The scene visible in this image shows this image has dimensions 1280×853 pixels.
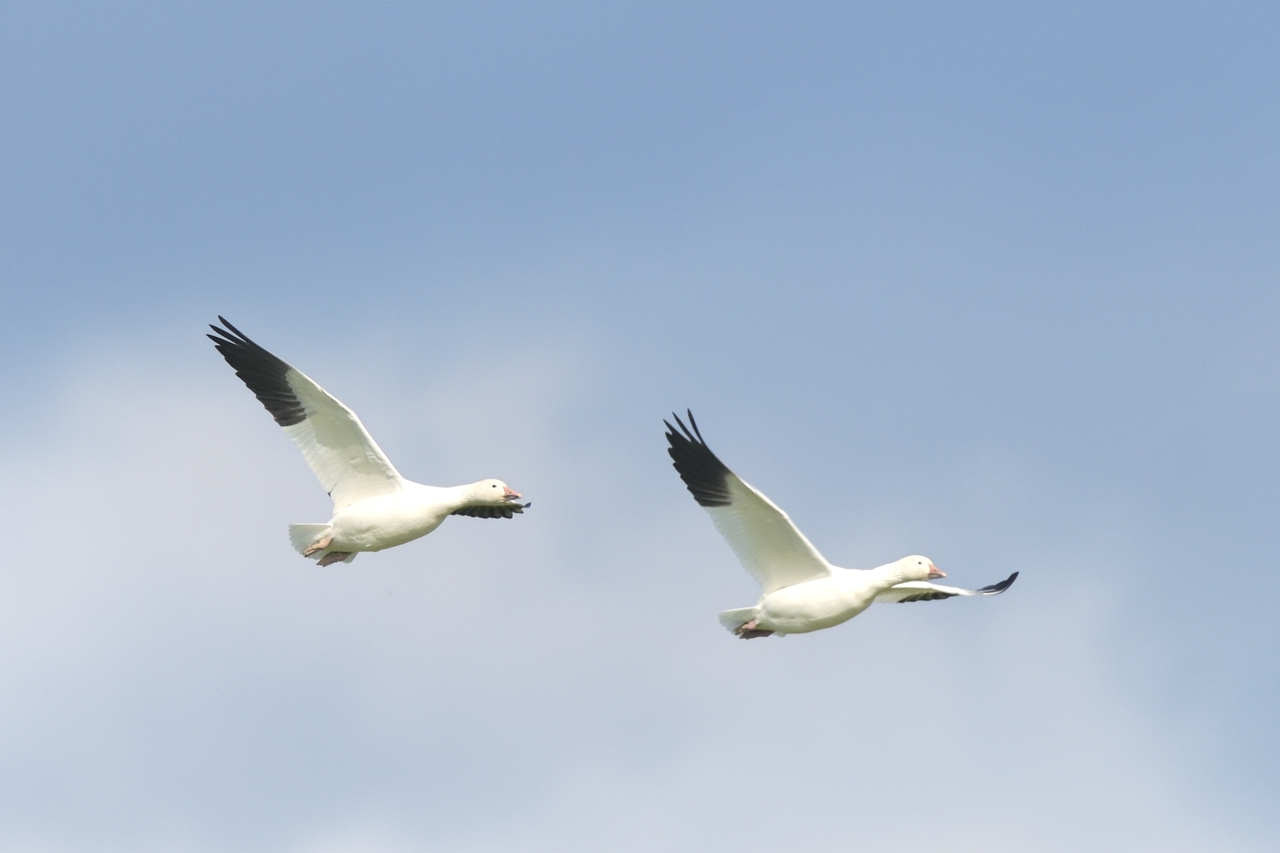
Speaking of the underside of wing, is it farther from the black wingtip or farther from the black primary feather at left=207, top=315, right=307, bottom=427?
the black primary feather at left=207, top=315, right=307, bottom=427

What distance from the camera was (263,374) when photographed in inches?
824

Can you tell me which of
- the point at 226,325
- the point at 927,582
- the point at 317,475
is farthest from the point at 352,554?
the point at 927,582

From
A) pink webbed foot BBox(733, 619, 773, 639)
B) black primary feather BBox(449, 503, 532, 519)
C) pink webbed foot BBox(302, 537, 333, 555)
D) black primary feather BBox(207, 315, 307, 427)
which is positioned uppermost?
black primary feather BBox(207, 315, 307, 427)

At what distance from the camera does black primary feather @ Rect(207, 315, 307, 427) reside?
68.3 feet

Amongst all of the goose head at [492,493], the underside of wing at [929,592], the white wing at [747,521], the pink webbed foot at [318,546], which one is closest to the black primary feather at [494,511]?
the goose head at [492,493]

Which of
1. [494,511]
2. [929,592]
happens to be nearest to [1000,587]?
[929,592]

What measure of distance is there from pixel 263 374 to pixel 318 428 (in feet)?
2.66

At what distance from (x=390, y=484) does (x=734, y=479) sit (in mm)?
3755

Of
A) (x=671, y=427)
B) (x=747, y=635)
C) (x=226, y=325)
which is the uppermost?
(x=226, y=325)

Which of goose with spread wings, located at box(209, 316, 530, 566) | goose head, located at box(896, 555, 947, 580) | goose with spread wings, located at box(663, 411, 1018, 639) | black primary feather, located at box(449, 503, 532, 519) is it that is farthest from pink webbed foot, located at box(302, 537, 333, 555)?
goose head, located at box(896, 555, 947, 580)

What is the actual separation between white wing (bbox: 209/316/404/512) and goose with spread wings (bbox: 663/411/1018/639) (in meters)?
3.17

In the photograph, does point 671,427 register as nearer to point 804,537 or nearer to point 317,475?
point 804,537

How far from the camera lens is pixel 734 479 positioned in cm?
2000

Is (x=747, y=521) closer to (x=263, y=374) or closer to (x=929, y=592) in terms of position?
(x=929, y=592)
